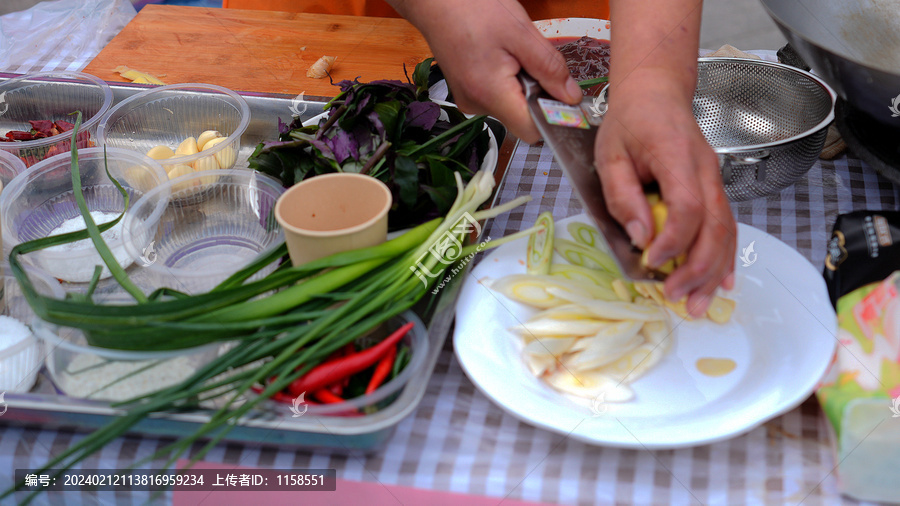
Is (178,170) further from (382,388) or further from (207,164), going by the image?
(382,388)

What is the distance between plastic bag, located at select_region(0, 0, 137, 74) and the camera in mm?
1629

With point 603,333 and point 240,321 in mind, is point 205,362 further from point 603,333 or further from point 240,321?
Result: point 603,333

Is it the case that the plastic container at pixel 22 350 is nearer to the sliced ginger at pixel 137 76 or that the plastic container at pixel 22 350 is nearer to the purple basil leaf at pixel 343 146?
the purple basil leaf at pixel 343 146

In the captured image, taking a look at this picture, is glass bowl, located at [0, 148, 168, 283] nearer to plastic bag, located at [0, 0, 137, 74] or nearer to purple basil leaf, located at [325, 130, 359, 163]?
purple basil leaf, located at [325, 130, 359, 163]

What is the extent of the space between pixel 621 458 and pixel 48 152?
113 cm

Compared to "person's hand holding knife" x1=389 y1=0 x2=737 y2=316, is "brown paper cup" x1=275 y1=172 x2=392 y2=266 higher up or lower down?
lower down

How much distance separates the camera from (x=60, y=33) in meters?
1.72

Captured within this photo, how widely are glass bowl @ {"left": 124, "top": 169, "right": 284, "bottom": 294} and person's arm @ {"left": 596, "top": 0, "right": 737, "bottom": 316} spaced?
1.69 ft

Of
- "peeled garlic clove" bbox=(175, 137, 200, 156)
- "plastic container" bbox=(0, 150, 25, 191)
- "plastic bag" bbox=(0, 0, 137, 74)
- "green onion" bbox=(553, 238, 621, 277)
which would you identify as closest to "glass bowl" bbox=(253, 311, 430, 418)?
"green onion" bbox=(553, 238, 621, 277)

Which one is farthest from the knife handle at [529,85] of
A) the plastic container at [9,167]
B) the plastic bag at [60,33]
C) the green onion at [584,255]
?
the plastic bag at [60,33]

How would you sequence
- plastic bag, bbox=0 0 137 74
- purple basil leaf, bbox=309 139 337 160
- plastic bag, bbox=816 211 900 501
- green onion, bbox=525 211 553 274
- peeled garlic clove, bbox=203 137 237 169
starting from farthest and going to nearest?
plastic bag, bbox=0 0 137 74
peeled garlic clove, bbox=203 137 237 169
purple basil leaf, bbox=309 139 337 160
green onion, bbox=525 211 553 274
plastic bag, bbox=816 211 900 501

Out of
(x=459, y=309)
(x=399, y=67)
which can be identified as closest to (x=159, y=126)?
(x=399, y=67)

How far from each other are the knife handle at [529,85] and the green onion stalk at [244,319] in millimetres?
263

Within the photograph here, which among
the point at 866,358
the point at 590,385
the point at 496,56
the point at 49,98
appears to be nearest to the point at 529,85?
the point at 496,56
